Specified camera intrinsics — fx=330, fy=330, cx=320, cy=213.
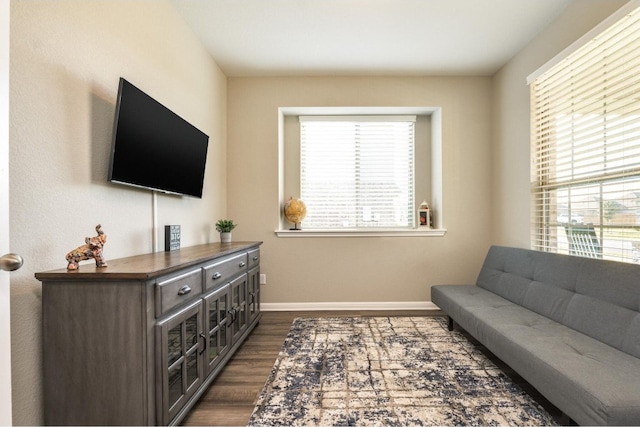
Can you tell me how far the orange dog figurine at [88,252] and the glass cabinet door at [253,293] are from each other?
150 centimetres

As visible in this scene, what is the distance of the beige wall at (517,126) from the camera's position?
2.58 m

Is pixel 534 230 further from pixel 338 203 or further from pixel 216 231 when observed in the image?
pixel 216 231

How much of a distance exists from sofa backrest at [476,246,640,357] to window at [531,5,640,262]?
0.91 ft

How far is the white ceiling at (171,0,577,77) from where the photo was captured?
8.35 feet

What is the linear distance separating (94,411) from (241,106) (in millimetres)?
3195

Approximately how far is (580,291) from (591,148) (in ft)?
3.41

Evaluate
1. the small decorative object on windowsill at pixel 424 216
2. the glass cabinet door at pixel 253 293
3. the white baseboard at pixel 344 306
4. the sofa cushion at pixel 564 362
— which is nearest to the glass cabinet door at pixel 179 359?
the glass cabinet door at pixel 253 293

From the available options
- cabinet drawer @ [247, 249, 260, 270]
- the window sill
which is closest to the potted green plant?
cabinet drawer @ [247, 249, 260, 270]

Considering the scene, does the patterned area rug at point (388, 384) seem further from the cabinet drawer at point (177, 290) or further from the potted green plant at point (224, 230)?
the potted green plant at point (224, 230)

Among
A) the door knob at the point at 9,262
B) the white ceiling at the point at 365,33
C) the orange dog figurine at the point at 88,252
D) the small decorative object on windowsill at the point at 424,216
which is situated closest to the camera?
the door knob at the point at 9,262

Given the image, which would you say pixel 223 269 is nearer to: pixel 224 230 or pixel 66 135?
pixel 224 230

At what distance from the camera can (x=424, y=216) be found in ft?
12.8

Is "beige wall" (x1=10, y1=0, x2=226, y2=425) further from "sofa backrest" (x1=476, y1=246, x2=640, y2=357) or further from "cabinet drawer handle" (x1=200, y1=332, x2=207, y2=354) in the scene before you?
"sofa backrest" (x1=476, y1=246, x2=640, y2=357)

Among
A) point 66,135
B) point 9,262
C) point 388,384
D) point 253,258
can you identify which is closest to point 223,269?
point 253,258
